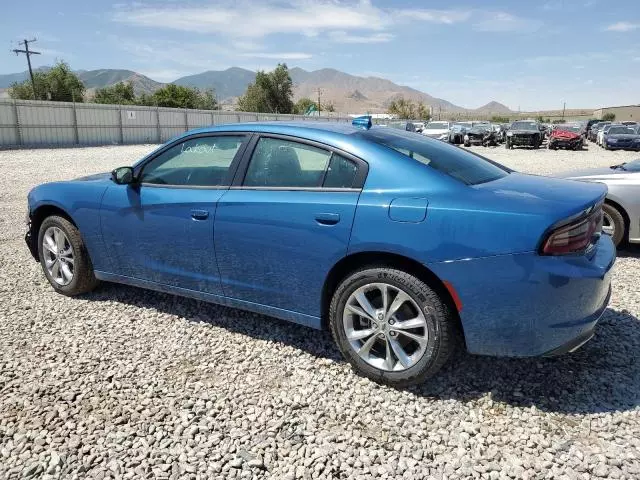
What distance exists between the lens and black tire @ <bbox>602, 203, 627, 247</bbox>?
18.8 ft

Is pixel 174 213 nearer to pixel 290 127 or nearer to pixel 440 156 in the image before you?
pixel 290 127

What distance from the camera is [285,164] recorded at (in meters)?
3.40

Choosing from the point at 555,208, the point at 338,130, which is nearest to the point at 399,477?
the point at 555,208

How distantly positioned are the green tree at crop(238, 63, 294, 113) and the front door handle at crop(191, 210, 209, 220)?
246 feet

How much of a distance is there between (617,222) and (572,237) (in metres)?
3.72

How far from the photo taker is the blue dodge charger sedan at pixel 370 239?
8.69 feet

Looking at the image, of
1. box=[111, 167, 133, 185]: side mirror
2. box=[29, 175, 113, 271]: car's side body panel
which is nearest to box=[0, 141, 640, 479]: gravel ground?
box=[29, 175, 113, 271]: car's side body panel

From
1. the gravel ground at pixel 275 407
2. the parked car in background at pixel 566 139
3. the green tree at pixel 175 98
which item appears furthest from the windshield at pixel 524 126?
the green tree at pixel 175 98

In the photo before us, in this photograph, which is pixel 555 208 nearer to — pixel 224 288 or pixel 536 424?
pixel 536 424

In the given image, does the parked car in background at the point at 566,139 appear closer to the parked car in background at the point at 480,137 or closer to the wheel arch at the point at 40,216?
the parked car in background at the point at 480,137

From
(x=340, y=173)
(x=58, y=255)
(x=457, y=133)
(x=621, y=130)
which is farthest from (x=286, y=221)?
(x=621, y=130)

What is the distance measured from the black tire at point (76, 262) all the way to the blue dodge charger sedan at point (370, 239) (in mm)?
366

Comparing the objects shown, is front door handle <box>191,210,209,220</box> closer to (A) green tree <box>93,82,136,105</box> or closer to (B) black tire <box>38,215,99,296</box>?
(B) black tire <box>38,215,99,296</box>

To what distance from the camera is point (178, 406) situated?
114 inches
